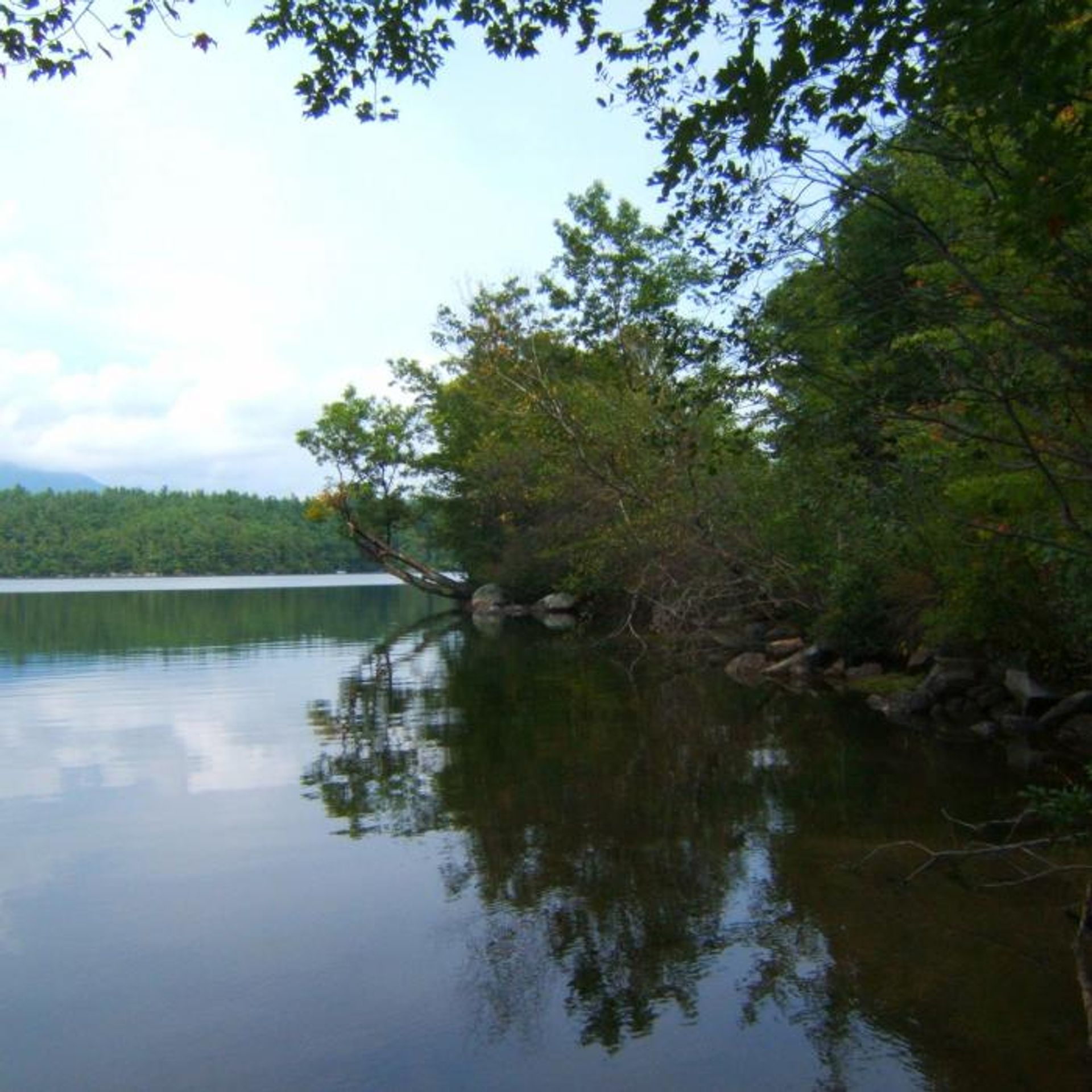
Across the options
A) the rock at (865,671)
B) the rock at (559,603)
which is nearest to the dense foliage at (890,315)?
the rock at (865,671)

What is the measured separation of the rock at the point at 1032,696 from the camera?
14469mm

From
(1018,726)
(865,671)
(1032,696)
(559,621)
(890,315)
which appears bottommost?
(559,621)

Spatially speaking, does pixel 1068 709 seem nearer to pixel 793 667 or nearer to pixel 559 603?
pixel 793 667

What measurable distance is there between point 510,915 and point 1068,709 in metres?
9.60

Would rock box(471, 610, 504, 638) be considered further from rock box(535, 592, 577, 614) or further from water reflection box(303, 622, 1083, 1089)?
water reflection box(303, 622, 1083, 1089)

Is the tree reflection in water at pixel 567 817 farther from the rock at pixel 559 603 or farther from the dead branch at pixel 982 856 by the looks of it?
the rock at pixel 559 603

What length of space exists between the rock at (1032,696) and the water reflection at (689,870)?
6.81ft

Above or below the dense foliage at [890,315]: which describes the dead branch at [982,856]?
below

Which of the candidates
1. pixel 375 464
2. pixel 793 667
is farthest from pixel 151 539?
pixel 793 667

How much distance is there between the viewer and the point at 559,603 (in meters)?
44.6

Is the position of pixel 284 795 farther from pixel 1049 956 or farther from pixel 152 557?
pixel 152 557

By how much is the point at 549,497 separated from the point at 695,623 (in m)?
10.7

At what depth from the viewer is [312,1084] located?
17.2 feet

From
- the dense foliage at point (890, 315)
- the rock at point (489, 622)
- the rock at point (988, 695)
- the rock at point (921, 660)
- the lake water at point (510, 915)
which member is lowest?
the rock at point (489, 622)
